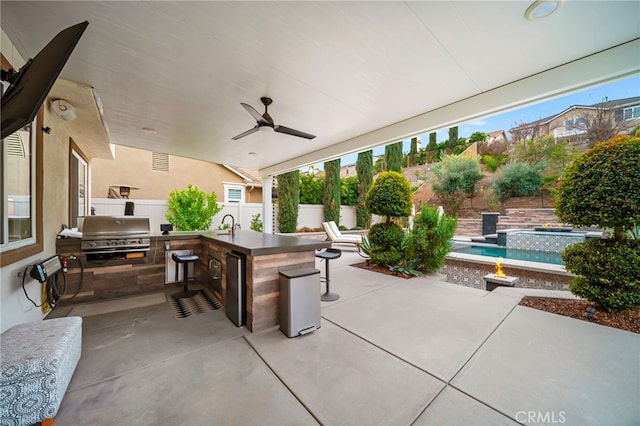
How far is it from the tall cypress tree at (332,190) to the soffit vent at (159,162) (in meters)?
6.90

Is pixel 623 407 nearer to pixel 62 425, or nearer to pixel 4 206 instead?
pixel 62 425

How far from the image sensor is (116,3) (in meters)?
2.00

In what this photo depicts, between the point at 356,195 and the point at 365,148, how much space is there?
25.4 feet

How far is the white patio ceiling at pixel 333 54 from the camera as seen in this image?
2.11 metres

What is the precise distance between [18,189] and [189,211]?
5821mm

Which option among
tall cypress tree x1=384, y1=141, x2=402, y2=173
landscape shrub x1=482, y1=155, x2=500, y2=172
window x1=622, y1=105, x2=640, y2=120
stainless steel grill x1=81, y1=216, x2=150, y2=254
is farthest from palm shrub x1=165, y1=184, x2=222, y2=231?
window x1=622, y1=105, x2=640, y2=120

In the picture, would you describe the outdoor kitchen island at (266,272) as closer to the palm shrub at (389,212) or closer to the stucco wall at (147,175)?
the palm shrub at (389,212)

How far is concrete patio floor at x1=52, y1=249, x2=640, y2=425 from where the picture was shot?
151cm

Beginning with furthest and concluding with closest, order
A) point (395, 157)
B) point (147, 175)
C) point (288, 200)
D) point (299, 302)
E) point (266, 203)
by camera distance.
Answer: point (395, 157) → point (288, 200) → point (147, 175) → point (266, 203) → point (299, 302)

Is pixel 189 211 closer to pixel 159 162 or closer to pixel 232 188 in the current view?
pixel 159 162

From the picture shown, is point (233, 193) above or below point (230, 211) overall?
above

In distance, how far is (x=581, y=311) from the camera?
290 centimetres

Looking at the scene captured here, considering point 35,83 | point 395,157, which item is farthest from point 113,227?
point 395,157

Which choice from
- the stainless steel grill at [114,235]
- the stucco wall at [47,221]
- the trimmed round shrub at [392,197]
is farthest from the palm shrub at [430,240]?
the stucco wall at [47,221]
